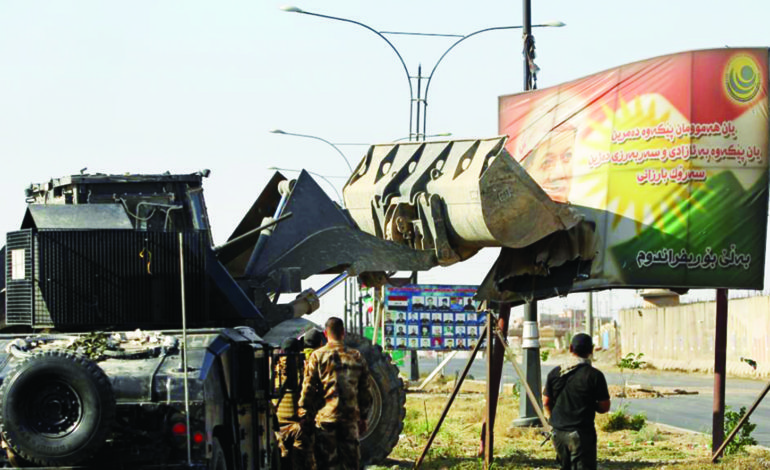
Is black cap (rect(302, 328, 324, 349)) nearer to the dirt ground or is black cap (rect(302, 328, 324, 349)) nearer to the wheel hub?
the dirt ground

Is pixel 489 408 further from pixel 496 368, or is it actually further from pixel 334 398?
pixel 334 398

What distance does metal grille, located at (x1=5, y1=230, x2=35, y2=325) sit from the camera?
1233 cm

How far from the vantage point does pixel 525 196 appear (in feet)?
55.1

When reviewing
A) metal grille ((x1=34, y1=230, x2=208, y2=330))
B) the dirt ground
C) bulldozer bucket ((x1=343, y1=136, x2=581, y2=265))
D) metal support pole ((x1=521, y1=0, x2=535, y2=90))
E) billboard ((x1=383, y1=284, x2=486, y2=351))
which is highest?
metal support pole ((x1=521, y1=0, x2=535, y2=90))

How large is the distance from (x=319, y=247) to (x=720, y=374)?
5024 mm

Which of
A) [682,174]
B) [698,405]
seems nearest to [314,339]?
[682,174]

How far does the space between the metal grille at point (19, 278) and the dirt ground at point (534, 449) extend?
566 centimetres

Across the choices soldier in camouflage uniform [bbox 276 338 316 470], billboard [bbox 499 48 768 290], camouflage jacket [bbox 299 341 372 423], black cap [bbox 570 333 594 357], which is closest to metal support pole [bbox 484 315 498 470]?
billboard [bbox 499 48 768 290]

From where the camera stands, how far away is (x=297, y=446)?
43.0ft

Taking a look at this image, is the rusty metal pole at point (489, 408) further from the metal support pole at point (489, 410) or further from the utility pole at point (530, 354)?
the utility pole at point (530, 354)

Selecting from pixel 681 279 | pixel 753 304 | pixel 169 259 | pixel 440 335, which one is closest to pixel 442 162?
pixel 681 279

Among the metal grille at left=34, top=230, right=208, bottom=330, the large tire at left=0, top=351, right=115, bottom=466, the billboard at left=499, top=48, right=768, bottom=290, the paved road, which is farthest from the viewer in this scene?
the paved road

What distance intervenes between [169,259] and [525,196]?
561cm

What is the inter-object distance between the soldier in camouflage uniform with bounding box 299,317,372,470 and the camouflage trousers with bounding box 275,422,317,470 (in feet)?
0.39
